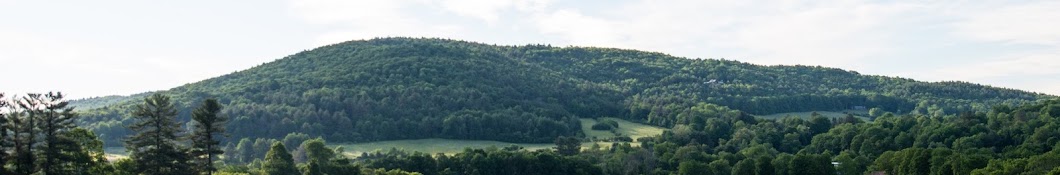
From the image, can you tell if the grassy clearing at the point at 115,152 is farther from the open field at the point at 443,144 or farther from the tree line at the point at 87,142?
the tree line at the point at 87,142

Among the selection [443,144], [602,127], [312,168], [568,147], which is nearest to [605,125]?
[602,127]

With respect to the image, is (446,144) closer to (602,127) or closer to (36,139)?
(602,127)

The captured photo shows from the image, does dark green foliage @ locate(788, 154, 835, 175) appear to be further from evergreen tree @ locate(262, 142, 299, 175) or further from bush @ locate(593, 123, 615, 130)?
bush @ locate(593, 123, 615, 130)

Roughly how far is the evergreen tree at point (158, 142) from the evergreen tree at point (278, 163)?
16.9 meters

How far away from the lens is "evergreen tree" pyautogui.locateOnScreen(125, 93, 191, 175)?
5884 cm

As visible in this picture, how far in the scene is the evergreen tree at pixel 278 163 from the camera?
253 ft

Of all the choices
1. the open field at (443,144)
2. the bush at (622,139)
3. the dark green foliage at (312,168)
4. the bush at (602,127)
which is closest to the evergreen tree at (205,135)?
the dark green foliage at (312,168)

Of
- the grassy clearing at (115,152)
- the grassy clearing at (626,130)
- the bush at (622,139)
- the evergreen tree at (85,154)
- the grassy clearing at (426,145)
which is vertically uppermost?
the evergreen tree at (85,154)

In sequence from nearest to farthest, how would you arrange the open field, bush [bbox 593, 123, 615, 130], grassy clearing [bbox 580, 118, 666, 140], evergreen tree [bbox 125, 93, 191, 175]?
evergreen tree [bbox 125, 93, 191, 175] < the open field < grassy clearing [bbox 580, 118, 666, 140] < bush [bbox 593, 123, 615, 130]

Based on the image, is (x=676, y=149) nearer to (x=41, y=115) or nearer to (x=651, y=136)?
(x=651, y=136)

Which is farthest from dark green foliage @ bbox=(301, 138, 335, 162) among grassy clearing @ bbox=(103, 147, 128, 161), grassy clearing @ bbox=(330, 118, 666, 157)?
grassy clearing @ bbox=(103, 147, 128, 161)

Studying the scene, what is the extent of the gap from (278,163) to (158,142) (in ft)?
59.4

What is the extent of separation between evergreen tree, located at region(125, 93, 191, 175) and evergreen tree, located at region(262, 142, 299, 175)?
16877 mm

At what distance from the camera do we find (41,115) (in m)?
54.8
